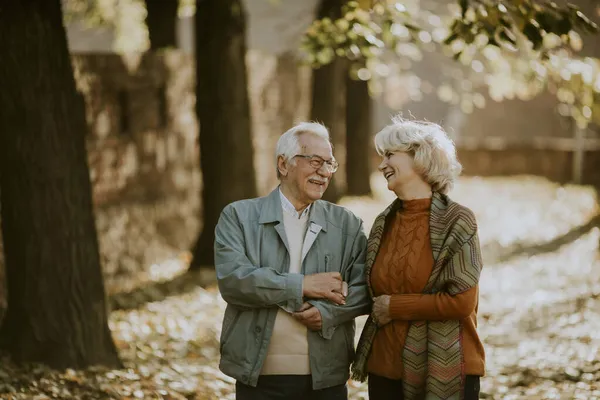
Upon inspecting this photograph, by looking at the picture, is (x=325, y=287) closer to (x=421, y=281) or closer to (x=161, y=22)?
(x=421, y=281)

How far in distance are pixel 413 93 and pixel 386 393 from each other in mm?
17265

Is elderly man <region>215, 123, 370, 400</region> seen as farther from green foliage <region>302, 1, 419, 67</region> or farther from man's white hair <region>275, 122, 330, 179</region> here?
green foliage <region>302, 1, 419, 67</region>

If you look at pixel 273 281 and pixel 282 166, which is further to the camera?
pixel 282 166

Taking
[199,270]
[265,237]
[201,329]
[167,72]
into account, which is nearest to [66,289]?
[201,329]

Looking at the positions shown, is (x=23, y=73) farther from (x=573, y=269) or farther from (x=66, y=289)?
(x=573, y=269)

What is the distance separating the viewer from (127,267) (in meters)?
11.2

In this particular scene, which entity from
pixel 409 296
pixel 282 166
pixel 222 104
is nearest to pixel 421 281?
pixel 409 296

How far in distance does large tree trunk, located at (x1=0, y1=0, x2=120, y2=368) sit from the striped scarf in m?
3.38

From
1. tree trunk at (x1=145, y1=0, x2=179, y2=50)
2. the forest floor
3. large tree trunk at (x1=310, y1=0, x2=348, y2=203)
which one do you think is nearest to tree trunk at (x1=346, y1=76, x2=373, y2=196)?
large tree trunk at (x1=310, y1=0, x2=348, y2=203)

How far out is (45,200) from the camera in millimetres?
6246

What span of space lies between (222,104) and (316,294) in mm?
7132

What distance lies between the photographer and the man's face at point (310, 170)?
12.8ft

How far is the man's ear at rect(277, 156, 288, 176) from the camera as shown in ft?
13.0

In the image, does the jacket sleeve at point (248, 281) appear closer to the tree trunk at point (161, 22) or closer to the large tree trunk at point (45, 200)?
the large tree trunk at point (45, 200)
